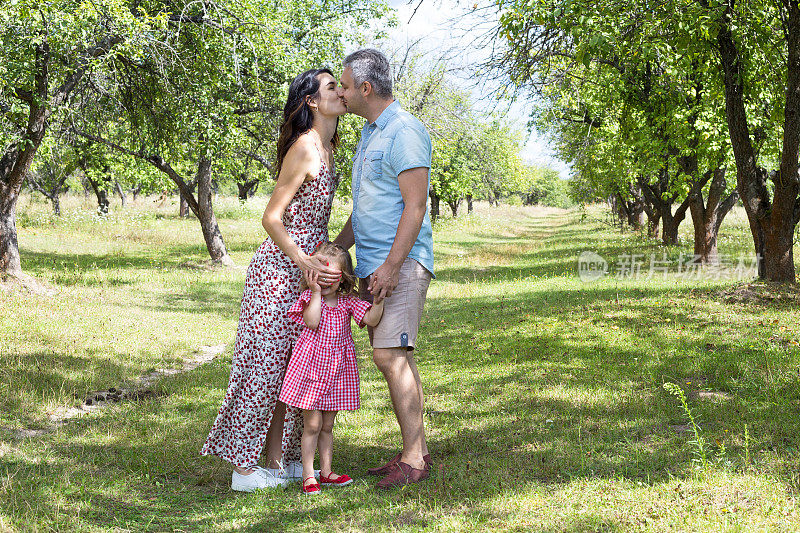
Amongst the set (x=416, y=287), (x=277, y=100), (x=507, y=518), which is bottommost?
(x=507, y=518)

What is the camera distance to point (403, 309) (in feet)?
12.7

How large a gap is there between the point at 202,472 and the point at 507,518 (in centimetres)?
213

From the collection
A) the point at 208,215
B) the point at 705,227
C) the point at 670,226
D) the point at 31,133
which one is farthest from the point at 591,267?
the point at 31,133

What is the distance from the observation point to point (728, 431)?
4500 mm

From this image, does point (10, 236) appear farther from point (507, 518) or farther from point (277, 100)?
point (507, 518)

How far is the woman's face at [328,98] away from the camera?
162 inches

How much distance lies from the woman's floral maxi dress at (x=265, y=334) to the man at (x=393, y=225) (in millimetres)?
326

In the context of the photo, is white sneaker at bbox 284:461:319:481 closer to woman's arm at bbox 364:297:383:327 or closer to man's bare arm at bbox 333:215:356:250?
woman's arm at bbox 364:297:383:327

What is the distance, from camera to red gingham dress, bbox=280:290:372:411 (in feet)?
13.1

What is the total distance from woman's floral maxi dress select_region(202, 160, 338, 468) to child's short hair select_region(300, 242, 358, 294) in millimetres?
145

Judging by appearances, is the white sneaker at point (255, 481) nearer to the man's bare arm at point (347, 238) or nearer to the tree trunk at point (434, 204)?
the man's bare arm at point (347, 238)

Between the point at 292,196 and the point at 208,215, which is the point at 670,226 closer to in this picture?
the point at 208,215

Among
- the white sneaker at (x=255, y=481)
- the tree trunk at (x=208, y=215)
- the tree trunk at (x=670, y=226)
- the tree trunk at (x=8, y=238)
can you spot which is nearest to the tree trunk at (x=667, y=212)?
the tree trunk at (x=670, y=226)

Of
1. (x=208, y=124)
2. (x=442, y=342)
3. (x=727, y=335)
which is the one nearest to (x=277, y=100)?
(x=208, y=124)
